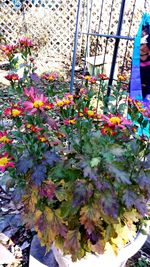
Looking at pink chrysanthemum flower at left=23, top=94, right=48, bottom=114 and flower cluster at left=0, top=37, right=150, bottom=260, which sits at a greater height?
pink chrysanthemum flower at left=23, top=94, right=48, bottom=114

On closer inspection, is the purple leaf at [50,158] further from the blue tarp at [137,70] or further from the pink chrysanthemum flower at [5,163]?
the blue tarp at [137,70]

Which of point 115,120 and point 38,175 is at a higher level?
point 115,120

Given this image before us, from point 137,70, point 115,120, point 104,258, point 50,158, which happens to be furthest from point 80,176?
point 137,70

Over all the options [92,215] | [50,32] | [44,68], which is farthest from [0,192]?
[50,32]

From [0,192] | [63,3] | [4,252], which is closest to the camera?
[4,252]

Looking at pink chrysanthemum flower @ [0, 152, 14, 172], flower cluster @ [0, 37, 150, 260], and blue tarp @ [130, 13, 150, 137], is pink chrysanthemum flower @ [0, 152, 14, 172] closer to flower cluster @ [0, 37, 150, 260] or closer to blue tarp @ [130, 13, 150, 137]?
flower cluster @ [0, 37, 150, 260]

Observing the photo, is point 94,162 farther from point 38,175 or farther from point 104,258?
point 104,258

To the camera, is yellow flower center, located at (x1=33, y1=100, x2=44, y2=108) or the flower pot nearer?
yellow flower center, located at (x1=33, y1=100, x2=44, y2=108)

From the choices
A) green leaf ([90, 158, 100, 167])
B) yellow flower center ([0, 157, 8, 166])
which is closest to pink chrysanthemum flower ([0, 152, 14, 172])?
yellow flower center ([0, 157, 8, 166])

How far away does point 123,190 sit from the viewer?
1046 millimetres

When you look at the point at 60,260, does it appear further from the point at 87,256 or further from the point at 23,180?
the point at 23,180

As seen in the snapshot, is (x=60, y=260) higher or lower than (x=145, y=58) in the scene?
lower

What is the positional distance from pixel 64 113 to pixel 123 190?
39cm

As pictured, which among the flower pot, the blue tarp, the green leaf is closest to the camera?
the green leaf
